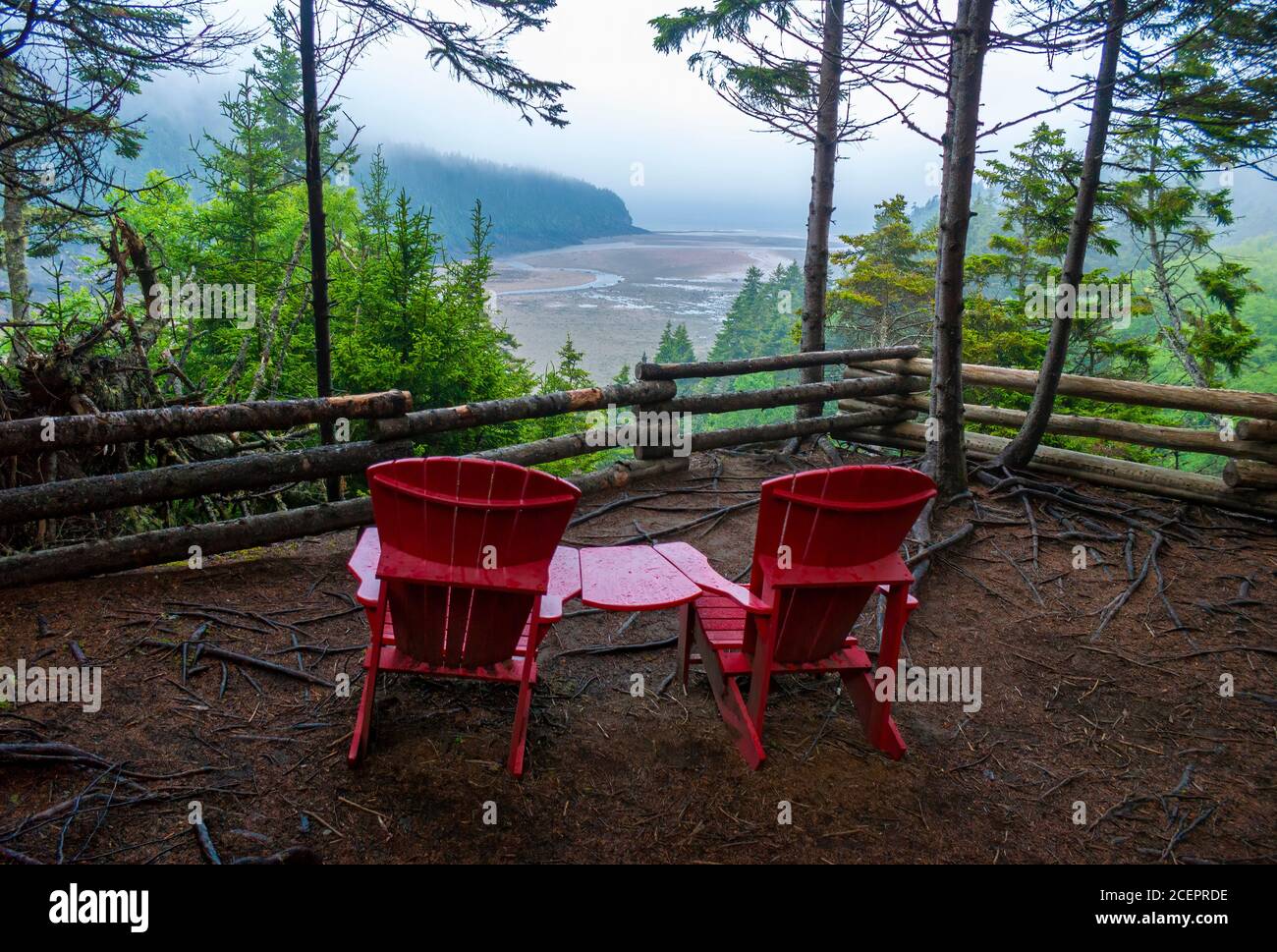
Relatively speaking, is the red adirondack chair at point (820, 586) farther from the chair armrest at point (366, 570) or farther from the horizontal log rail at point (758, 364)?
the horizontal log rail at point (758, 364)

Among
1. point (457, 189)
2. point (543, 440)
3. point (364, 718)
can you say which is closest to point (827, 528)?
point (364, 718)

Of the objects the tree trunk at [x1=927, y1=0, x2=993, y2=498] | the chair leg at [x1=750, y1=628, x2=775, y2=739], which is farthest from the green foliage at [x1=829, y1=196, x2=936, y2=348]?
the chair leg at [x1=750, y1=628, x2=775, y2=739]

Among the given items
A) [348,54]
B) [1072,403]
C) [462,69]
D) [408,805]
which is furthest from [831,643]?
[1072,403]

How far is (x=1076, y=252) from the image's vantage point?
6.29 metres

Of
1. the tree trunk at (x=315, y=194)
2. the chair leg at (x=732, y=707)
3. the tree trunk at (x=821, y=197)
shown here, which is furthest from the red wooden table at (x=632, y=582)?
the tree trunk at (x=821, y=197)

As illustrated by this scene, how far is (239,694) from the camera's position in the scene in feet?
10.5

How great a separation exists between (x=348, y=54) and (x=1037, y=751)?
6960 mm

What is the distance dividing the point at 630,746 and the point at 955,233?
15.8 ft

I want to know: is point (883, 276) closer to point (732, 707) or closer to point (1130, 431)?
point (1130, 431)

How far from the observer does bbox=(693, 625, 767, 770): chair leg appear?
2.90 m

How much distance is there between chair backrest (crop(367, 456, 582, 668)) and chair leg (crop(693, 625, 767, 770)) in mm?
992

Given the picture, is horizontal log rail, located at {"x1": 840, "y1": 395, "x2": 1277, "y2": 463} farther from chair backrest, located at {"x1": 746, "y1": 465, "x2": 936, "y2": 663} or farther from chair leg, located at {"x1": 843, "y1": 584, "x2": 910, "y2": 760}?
chair backrest, located at {"x1": 746, "y1": 465, "x2": 936, "y2": 663}

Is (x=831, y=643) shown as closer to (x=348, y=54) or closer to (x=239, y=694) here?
(x=239, y=694)

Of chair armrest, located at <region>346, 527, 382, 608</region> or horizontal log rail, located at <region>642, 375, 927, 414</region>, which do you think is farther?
horizontal log rail, located at <region>642, 375, 927, 414</region>
